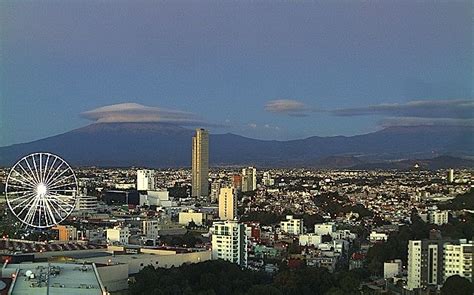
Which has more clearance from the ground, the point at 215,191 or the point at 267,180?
the point at 267,180

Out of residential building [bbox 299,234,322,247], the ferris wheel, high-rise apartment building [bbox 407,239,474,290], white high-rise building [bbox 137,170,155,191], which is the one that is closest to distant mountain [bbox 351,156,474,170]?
residential building [bbox 299,234,322,247]

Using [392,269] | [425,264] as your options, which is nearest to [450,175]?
[392,269]

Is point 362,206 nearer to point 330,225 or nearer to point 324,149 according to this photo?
point 330,225

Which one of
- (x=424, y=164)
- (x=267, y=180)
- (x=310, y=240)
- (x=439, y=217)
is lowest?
(x=310, y=240)

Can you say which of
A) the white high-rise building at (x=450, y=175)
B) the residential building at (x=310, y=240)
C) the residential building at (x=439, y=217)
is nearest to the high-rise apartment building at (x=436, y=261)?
the residential building at (x=310, y=240)

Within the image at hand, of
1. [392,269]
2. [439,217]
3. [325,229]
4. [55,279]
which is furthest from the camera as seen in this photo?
[325,229]

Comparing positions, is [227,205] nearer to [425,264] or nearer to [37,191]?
[37,191]

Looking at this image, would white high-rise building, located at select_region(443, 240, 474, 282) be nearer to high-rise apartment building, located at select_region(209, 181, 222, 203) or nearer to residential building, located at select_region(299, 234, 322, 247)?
residential building, located at select_region(299, 234, 322, 247)

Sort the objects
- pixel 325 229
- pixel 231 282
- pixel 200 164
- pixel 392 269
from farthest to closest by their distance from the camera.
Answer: pixel 200 164
pixel 325 229
pixel 392 269
pixel 231 282
